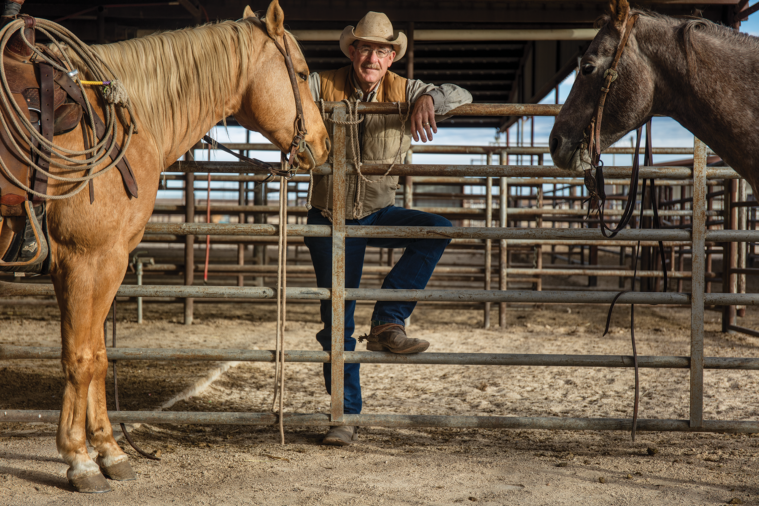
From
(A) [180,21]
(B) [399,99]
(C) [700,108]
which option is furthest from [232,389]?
(A) [180,21]

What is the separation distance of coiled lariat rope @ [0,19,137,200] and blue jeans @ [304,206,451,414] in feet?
3.15

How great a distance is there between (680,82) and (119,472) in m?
2.37

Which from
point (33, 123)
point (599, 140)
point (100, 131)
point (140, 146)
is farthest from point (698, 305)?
point (33, 123)

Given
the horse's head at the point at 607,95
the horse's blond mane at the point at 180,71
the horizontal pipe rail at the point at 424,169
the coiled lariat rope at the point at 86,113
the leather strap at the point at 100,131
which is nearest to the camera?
the coiled lariat rope at the point at 86,113

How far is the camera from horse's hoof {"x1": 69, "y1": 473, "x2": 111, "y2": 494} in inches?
76.4

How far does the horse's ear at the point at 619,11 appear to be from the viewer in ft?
6.04

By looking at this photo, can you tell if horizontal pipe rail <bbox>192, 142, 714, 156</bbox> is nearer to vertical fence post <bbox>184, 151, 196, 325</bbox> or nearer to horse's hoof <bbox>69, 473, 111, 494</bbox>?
vertical fence post <bbox>184, 151, 196, 325</bbox>

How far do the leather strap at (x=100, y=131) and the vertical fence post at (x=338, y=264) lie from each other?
81 centimetres

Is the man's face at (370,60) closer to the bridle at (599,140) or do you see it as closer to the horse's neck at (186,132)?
the horse's neck at (186,132)

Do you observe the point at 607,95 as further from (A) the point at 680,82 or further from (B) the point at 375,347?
(B) the point at 375,347

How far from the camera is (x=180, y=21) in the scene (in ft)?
22.4

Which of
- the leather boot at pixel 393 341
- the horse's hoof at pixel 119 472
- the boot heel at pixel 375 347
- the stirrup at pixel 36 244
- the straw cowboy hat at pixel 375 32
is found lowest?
the horse's hoof at pixel 119 472

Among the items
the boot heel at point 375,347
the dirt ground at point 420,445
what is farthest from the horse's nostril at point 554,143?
the dirt ground at point 420,445

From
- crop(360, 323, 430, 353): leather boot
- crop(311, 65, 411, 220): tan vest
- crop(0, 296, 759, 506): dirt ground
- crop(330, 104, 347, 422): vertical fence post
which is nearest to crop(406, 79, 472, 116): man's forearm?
crop(311, 65, 411, 220): tan vest
